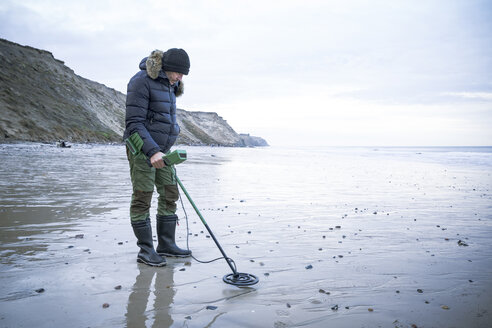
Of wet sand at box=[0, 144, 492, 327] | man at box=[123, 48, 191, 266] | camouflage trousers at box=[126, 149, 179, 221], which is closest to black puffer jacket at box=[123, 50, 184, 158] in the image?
man at box=[123, 48, 191, 266]

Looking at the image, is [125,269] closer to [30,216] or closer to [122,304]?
[122,304]

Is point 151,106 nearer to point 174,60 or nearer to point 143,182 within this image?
point 174,60

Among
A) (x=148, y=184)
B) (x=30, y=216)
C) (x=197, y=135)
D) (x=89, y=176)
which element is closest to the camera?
(x=148, y=184)

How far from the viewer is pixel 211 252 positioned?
5.25 metres

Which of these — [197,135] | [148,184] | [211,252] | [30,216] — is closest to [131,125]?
[148,184]

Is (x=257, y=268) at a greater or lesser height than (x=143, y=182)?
lesser

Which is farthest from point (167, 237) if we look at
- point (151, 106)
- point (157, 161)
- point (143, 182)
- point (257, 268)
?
point (151, 106)

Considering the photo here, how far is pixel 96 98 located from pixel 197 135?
52.7 meters

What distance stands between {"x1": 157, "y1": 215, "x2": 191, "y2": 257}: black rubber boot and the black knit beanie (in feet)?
7.44

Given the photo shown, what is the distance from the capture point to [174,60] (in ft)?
15.6

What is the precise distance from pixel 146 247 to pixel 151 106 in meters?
2.04

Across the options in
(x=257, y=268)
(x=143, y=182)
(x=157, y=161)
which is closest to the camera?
(x=157, y=161)

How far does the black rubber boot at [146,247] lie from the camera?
4608 mm

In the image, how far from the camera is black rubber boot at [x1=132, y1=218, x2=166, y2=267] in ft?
15.1
